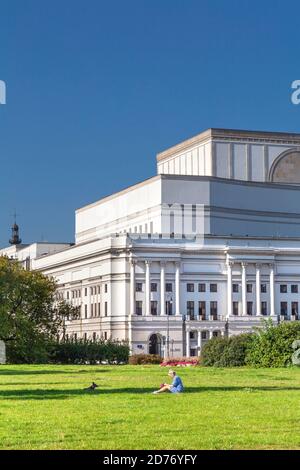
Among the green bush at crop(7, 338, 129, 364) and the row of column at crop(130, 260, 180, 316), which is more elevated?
the row of column at crop(130, 260, 180, 316)

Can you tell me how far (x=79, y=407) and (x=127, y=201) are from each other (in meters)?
107

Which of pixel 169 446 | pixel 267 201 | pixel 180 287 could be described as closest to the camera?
pixel 169 446

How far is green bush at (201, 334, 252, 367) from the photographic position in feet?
198

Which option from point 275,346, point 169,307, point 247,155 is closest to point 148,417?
point 275,346

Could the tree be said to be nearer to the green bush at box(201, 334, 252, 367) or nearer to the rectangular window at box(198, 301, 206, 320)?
the green bush at box(201, 334, 252, 367)

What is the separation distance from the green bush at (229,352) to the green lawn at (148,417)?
24.4 meters

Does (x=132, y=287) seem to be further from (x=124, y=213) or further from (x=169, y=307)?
(x=124, y=213)

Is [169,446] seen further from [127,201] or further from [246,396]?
[127,201]

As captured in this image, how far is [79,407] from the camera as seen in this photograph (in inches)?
998

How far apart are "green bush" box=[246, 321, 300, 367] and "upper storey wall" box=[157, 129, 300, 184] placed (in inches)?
2743

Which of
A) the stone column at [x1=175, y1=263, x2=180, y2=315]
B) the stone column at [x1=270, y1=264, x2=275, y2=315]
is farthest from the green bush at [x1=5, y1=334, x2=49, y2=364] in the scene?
the stone column at [x1=270, y1=264, x2=275, y2=315]

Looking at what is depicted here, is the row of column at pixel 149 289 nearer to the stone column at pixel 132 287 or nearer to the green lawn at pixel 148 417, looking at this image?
the stone column at pixel 132 287
